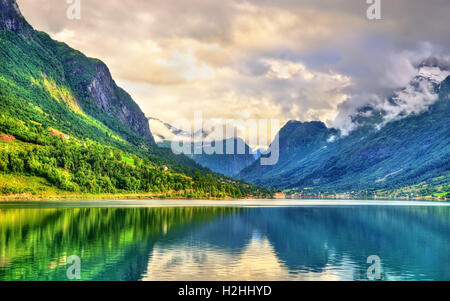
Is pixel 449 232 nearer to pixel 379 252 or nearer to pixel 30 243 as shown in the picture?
pixel 379 252

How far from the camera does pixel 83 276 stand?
147ft
